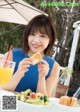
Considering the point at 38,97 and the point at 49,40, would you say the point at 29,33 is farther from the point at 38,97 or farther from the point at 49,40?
the point at 38,97

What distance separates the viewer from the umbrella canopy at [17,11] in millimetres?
4418

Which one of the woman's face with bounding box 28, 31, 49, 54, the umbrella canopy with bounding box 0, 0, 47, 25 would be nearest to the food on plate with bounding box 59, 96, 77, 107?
the woman's face with bounding box 28, 31, 49, 54

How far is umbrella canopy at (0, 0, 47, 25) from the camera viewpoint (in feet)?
14.5

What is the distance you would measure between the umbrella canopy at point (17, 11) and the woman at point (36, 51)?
2564mm

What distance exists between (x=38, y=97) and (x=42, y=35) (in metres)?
0.49

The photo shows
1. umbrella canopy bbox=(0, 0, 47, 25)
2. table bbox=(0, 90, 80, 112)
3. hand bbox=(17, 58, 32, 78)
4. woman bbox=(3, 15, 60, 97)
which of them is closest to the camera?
table bbox=(0, 90, 80, 112)

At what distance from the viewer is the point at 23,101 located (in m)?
1.25

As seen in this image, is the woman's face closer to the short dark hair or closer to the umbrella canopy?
the short dark hair

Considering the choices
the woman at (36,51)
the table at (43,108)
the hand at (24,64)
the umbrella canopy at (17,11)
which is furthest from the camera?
the umbrella canopy at (17,11)

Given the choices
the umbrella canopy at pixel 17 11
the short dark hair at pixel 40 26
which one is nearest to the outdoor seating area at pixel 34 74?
the short dark hair at pixel 40 26

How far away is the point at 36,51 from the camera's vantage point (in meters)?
1.74

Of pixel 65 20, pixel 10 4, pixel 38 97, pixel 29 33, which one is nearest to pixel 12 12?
pixel 10 4

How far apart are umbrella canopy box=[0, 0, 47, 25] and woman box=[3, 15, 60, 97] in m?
2.56

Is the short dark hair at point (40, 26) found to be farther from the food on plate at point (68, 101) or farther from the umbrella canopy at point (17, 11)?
the umbrella canopy at point (17, 11)
